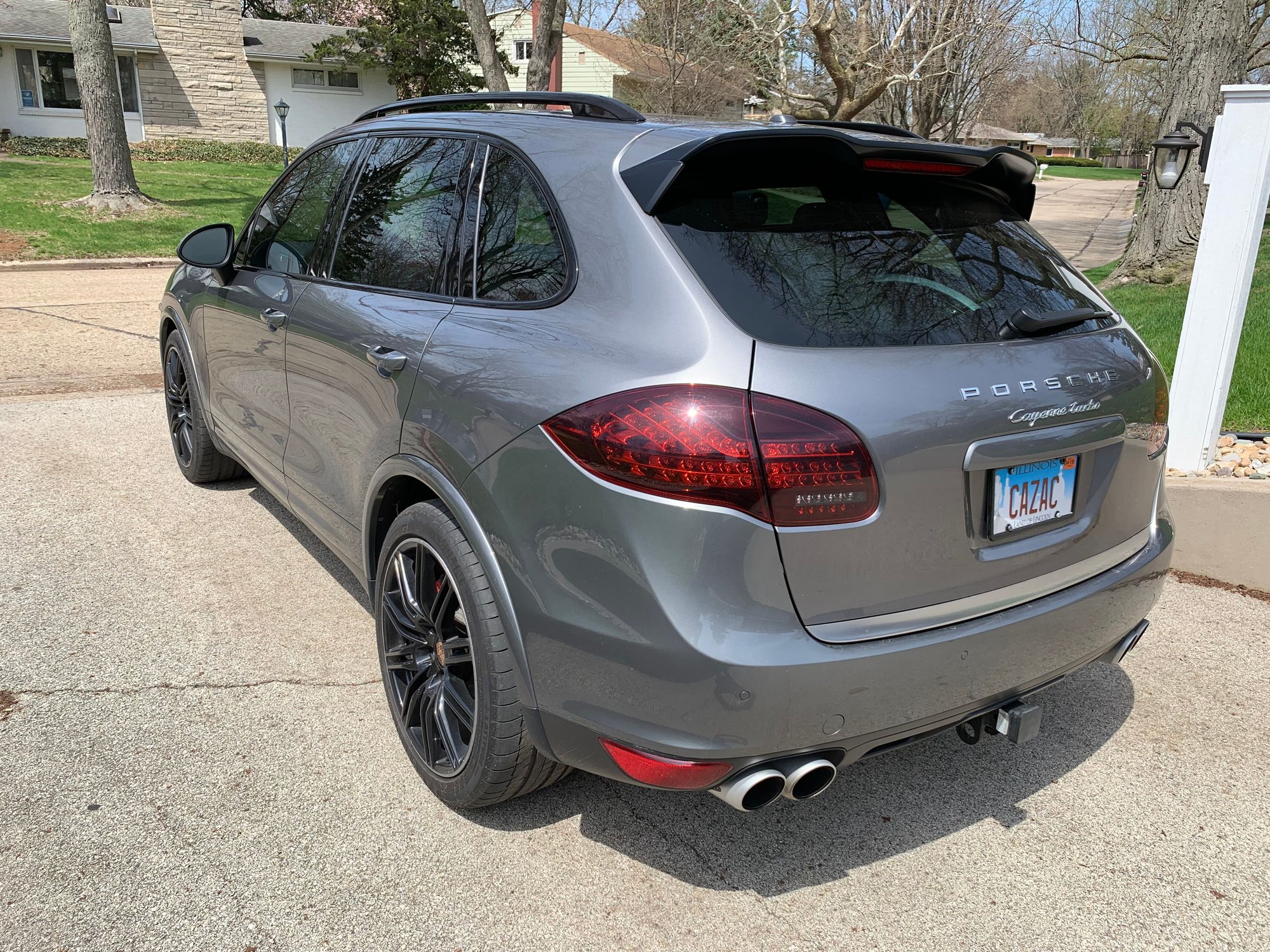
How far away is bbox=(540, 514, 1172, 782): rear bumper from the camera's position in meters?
2.07

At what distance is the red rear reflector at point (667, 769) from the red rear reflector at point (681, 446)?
21.9 inches

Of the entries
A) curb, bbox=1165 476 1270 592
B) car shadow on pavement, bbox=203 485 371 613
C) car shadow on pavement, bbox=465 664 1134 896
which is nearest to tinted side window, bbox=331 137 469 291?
car shadow on pavement, bbox=203 485 371 613

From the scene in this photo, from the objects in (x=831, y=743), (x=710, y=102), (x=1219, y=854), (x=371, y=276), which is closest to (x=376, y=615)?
(x=371, y=276)

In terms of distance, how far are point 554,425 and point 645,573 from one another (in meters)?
0.40

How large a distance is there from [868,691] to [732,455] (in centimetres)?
59

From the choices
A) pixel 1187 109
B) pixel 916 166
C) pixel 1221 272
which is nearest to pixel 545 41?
pixel 1187 109

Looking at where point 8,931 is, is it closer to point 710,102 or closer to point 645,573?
point 645,573

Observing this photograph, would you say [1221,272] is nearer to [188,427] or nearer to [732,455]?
[732,455]

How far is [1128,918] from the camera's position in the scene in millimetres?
2479

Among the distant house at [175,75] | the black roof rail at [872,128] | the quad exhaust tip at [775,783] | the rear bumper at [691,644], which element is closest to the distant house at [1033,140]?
the distant house at [175,75]

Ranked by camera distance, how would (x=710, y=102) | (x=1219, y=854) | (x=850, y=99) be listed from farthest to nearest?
(x=710, y=102) < (x=850, y=99) < (x=1219, y=854)

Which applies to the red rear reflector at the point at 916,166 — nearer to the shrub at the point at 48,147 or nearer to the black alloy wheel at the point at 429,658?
the black alloy wheel at the point at 429,658

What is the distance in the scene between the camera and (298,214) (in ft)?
12.8

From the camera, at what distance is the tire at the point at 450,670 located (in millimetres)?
2459
